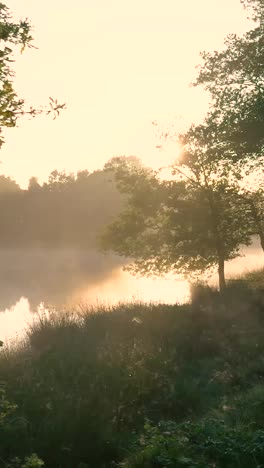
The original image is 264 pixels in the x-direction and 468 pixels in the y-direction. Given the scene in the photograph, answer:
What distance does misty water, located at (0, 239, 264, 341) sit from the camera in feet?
96.5

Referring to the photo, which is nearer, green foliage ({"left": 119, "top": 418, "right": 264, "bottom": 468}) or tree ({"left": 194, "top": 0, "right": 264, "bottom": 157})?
green foliage ({"left": 119, "top": 418, "right": 264, "bottom": 468})

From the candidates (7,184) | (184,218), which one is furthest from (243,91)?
(7,184)

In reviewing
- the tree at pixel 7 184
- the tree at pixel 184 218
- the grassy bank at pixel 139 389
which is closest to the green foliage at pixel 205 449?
the grassy bank at pixel 139 389

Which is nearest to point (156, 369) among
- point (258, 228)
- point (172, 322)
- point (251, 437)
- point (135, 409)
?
point (135, 409)

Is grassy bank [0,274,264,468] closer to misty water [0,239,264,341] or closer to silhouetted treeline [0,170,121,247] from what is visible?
misty water [0,239,264,341]

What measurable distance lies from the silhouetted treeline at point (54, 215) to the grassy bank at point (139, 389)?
63751mm

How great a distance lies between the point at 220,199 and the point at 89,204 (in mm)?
64312

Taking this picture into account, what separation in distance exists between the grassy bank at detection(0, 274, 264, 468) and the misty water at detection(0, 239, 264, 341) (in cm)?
293

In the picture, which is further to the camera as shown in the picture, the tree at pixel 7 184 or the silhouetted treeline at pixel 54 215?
the tree at pixel 7 184

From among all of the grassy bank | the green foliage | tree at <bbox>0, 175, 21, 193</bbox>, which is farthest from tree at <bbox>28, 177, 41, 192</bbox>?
the green foliage

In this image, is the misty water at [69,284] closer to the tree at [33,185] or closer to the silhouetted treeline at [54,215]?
the silhouetted treeline at [54,215]

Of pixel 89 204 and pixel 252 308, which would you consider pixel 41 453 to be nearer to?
pixel 252 308

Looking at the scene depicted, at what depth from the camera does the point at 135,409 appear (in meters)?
11.2

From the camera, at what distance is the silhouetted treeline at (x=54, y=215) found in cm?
8356
